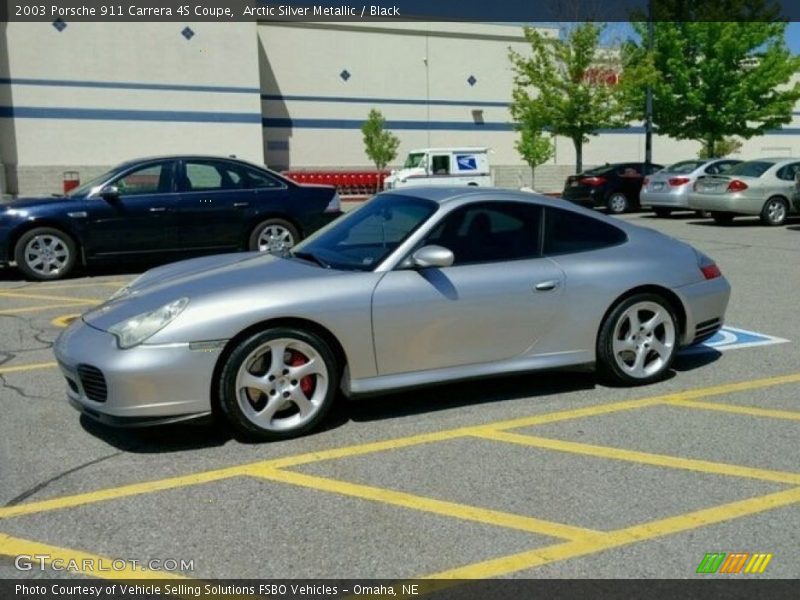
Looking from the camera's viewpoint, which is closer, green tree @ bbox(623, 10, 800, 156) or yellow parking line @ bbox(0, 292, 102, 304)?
yellow parking line @ bbox(0, 292, 102, 304)

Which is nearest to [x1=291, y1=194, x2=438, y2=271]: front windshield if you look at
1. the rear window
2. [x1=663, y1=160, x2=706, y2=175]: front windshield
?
the rear window

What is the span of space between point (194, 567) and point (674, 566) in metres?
1.89

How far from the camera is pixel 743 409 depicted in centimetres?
494

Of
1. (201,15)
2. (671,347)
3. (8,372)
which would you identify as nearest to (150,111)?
(201,15)

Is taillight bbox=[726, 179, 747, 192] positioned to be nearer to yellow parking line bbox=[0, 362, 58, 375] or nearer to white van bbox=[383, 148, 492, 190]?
white van bbox=[383, 148, 492, 190]

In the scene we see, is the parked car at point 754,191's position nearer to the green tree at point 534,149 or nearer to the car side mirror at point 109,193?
the car side mirror at point 109,193

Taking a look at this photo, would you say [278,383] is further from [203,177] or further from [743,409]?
[203,177]

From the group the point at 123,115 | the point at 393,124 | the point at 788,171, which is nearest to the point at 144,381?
the point at 788,171

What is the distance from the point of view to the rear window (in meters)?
16.7

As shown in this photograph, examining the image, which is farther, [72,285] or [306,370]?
[72,285]

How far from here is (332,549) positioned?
3.22 metres

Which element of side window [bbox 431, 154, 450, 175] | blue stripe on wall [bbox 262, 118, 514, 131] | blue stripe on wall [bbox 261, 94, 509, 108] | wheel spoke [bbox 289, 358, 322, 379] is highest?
blue stripe on wall [bbox 261, 94, 509, 108]

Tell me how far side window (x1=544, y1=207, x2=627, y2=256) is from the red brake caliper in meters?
1.76

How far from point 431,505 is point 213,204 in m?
7.34
